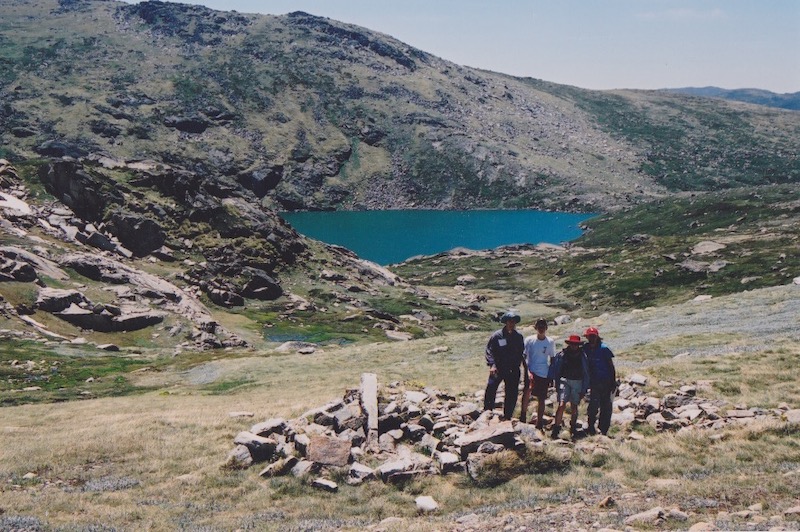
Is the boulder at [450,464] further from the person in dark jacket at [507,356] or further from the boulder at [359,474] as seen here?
the person in dark jacket at [507,356]

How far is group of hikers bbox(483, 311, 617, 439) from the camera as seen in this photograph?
20.1 m

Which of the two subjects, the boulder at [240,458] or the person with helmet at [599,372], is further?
the boulder at [240,458]

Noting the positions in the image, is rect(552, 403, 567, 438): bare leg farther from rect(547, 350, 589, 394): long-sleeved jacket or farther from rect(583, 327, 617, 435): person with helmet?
rect(583, 327, 617, 435): person with helmet

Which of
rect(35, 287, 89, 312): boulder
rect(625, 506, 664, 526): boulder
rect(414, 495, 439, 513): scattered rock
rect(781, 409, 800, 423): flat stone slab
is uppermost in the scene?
rect(781, 409, 800, 423): flat stone slab

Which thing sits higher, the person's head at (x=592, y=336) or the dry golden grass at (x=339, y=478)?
the person's head at (x=592, y=336)

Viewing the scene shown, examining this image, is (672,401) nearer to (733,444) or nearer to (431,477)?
(733,444)

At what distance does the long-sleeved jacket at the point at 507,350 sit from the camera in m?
20.8

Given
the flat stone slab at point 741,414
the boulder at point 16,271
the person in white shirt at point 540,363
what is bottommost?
the boulder at point 16,271

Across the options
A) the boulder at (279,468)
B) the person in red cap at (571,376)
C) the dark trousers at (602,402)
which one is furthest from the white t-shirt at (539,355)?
the boulder at (279,468)

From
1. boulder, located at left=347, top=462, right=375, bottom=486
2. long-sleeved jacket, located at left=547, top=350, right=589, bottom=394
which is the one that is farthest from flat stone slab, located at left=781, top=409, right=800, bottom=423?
boulder, located at left=347, top=462, right=375, bottom=486

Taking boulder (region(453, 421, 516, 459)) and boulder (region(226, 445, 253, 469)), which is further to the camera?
boulder (region(226, 445, 253, 469))

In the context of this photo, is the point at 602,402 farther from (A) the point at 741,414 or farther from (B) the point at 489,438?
(A) the point at 741,414

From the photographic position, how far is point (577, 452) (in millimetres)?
19266

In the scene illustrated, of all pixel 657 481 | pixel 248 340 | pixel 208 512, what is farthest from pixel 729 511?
pixel 248 340
